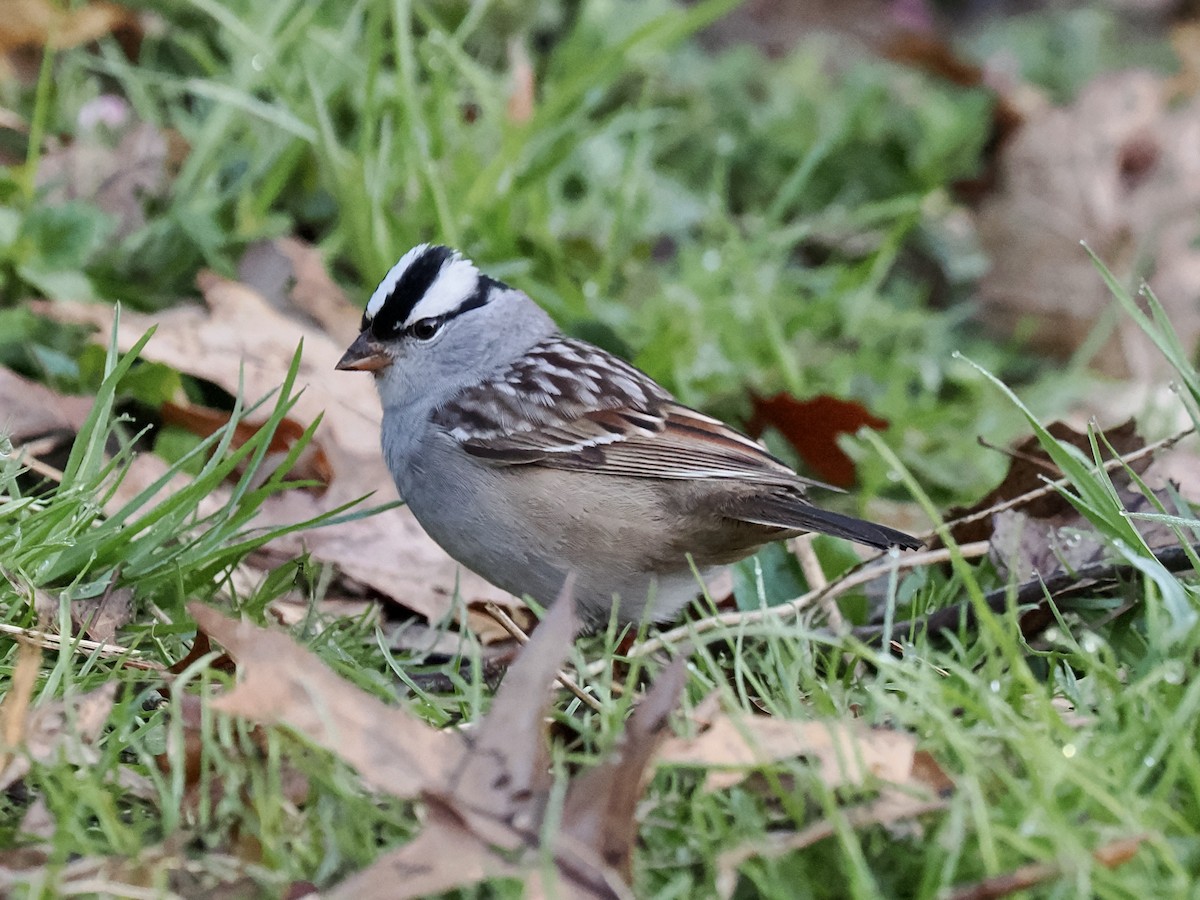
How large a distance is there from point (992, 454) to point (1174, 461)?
0.45 metres

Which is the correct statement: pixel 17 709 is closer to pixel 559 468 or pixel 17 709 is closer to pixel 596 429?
pixel 559 468

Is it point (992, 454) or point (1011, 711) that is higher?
point (1011, 711)

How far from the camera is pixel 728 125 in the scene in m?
5.10

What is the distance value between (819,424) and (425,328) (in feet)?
3.11

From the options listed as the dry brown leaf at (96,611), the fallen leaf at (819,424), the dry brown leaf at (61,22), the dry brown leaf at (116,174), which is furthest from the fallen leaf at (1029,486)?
the dry brown leaf at (61,22)

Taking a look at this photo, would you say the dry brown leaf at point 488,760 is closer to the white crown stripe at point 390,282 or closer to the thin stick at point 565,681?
the thin stick at point 565,681

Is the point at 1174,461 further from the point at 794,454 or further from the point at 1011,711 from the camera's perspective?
the point at 1011,711

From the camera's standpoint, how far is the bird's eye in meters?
3.05

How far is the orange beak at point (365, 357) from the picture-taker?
299 centimetres

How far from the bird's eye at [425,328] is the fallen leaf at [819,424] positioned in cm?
79

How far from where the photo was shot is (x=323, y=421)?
316 centimetres

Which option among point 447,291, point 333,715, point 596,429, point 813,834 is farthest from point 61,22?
point 813,834

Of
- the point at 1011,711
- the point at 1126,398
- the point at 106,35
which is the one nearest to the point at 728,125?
the point at 1126,398

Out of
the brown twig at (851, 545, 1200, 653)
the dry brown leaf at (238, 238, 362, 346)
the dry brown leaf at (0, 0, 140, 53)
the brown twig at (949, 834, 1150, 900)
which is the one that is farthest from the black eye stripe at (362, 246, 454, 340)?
the brown twig at (949, 834, 1150, 900)
